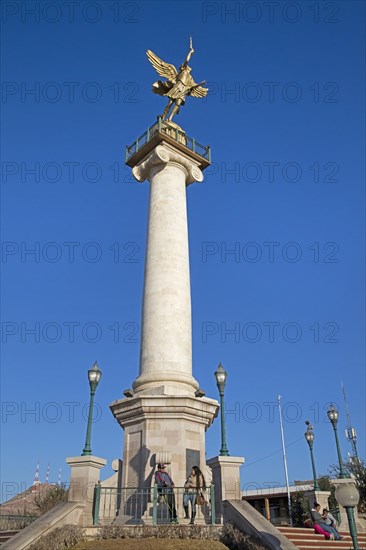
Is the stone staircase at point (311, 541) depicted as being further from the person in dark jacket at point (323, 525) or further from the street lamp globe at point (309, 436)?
the street lamp globe at point (309, 436)

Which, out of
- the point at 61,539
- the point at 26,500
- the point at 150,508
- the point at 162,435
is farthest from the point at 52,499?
the point at 61,539

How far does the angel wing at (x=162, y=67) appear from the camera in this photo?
27.2m

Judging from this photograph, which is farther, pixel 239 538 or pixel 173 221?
pixel 173 221

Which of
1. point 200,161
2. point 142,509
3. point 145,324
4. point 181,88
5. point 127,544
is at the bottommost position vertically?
point 127,544

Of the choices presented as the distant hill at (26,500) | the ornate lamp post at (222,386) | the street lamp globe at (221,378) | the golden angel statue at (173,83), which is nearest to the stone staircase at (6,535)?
the ornate lamp post at (222,386)

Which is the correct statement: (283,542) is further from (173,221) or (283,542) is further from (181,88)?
(181,88)

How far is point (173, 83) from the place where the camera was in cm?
2698

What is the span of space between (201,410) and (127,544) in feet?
21.5

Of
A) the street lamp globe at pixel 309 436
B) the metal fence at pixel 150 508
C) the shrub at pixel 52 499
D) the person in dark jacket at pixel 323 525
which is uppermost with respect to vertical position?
the street lamp globe at pixel 309 436

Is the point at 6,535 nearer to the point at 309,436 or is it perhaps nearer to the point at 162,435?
the point at 162,435

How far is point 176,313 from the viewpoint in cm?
2042

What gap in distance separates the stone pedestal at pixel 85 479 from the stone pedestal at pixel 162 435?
2265mm

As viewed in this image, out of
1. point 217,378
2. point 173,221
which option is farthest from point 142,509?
point 173,221

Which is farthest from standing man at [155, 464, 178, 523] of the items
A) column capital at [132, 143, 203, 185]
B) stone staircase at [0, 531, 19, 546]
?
column capital at [132, 143, 203, 185]
